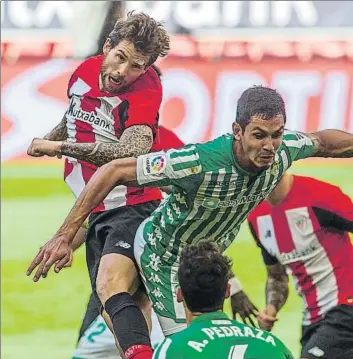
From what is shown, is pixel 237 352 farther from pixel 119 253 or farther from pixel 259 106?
pixel 119 253

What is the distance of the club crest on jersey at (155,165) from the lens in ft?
18.2

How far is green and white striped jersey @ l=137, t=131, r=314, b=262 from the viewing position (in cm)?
558

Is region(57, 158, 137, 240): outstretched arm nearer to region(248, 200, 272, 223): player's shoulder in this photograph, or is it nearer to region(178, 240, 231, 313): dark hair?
region(178, 240, 231, 313): dark hair

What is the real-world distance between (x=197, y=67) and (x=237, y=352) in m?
11.8

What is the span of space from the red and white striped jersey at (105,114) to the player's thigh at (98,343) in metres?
0.84

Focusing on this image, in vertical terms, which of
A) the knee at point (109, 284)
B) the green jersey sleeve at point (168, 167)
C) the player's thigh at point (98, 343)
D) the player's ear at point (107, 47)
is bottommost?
the player's thigh at point (98, 343)

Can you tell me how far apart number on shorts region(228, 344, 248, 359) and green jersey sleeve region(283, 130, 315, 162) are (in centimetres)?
150

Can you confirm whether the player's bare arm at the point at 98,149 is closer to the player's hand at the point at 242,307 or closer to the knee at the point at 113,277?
the knee at the point at 113,277

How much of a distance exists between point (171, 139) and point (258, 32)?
8.49 m

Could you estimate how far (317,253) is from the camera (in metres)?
6.90

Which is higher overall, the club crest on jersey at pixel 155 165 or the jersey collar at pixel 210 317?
the club crest on jersey at pixel 155 165

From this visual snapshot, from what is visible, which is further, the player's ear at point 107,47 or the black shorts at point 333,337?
the black shorts at point 333,337

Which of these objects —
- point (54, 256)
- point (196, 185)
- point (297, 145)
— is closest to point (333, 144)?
point (297, 145)

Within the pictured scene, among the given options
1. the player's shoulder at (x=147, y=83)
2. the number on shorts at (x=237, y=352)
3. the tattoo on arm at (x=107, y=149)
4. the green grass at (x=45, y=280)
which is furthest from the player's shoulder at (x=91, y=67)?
the green grass at (x=45, y=280)
